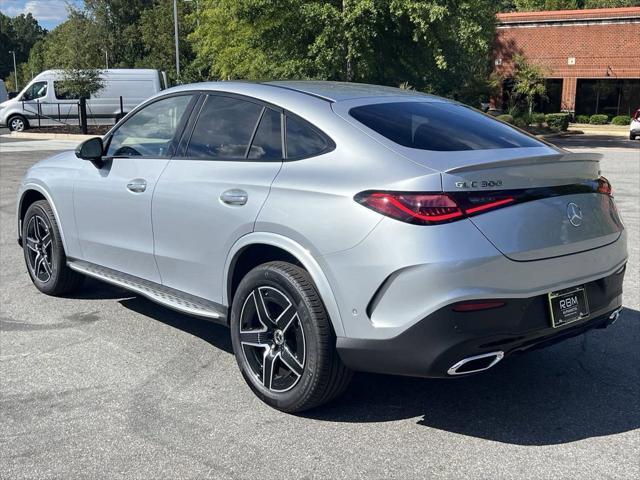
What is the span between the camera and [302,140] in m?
3.78

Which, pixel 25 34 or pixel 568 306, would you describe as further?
pixel 25 34

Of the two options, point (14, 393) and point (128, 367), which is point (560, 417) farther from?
point (14, 393)

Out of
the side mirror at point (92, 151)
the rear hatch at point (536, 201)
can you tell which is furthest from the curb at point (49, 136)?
the rear hatch at point (536, 201)

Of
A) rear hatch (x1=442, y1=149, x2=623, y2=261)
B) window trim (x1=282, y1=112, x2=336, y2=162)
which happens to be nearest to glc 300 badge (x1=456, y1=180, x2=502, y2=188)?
rear hatch (x1=442, y1=149, x2=623, y2=261)

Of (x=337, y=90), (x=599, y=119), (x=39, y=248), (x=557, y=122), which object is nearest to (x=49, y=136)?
(x=557, y=122)

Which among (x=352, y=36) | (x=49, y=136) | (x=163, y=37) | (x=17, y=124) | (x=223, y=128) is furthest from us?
(x=163, y=37)

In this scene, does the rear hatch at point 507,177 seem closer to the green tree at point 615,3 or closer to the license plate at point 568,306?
the license plate at point 568,306

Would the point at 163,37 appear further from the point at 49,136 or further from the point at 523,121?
the point at 523,121

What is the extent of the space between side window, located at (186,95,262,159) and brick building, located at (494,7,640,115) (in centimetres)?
3909

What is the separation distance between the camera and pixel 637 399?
3.93 metres

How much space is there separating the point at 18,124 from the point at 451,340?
102ft

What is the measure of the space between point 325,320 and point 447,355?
2.07 ft

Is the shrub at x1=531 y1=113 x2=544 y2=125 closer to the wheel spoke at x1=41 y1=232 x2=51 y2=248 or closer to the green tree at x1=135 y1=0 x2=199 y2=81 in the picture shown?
the green tree at x1=135 y1=0 x2=199 y2=81

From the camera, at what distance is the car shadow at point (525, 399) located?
142 inches
